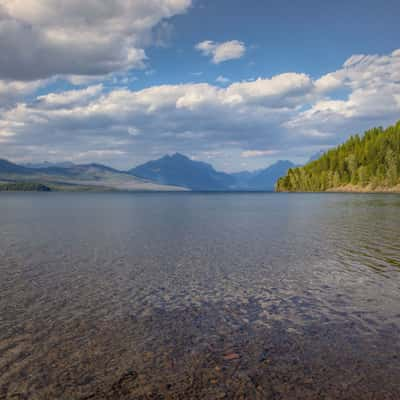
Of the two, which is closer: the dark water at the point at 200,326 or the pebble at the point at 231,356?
the dark water at the point at 200,326

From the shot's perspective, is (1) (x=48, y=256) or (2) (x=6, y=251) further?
(2) (x=6, y=251)

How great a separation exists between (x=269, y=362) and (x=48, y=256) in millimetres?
22513

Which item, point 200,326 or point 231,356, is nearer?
point 231,356

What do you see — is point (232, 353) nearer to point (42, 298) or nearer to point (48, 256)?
point (42, 298)

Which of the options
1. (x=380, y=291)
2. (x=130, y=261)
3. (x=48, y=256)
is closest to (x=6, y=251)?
(x=48, y=256)

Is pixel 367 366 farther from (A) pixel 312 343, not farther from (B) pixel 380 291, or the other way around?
(B) pixel 380 291

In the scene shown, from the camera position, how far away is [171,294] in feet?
57.7

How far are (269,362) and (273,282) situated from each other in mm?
9637

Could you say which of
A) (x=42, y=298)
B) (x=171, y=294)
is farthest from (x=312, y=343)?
(x=42, y=298)

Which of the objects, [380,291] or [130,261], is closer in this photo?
[380,291]

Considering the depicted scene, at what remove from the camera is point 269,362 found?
10367 millimetres

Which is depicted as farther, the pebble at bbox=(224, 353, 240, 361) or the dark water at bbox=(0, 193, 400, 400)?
the pebble at bbox=(224, 353, 240, 361)

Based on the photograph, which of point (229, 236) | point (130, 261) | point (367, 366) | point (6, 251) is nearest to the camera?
point (367, 366)

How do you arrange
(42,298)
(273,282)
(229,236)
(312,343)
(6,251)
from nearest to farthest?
(312,343) → (42,298) → (273,282) → (6,251) → (229,236)
